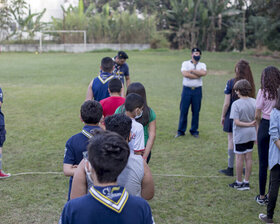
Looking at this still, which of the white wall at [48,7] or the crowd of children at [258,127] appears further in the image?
the white wall at [48,7]

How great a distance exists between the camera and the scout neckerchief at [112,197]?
77.0 inches

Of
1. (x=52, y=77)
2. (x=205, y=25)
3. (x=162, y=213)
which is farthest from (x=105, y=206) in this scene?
(x=205, y=25)

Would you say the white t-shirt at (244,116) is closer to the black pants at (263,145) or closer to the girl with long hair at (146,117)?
the black pants at (263,145)

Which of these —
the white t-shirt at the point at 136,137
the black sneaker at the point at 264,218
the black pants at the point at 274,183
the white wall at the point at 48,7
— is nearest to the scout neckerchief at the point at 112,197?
the white t-shirt at the point at 136,137

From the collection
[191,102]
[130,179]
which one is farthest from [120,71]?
[130,179]

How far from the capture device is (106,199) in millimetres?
Answer: 1957

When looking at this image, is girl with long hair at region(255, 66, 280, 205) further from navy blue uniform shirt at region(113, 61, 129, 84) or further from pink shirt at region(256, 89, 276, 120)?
navy blue uniform shirt at region(113, 61, 129, 84)

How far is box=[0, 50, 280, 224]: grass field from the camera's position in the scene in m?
4.80

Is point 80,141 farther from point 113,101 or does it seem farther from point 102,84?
point 102,84

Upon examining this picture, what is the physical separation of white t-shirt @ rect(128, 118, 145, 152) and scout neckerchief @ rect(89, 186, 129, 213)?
1.63 m

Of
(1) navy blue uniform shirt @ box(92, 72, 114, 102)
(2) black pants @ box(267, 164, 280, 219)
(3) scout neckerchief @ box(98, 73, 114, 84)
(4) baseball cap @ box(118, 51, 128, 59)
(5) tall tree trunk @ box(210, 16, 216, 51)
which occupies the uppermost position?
(5) tall tree trunk @ box(210, 16, 216, 51)

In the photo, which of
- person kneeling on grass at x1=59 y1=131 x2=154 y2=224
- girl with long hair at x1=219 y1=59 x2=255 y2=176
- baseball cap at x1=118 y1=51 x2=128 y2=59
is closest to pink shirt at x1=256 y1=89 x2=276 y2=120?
girl with long hair at x1=219 y1=59 x2=255 y2=176

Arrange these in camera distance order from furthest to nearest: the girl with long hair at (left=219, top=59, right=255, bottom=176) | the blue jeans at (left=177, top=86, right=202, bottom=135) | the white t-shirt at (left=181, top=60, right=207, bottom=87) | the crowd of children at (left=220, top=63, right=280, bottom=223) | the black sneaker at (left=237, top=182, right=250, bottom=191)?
the blue jeans at (left=177, top=86, right=202, bottom=135) < the white t-shirt at (left=181, top=60, right=207, bottom=87) < the girl with long hair at (left=219, top=59, right=255, bottom=176) < the black sneaker at (left=237, top=182, right=250, bottom=191) < the crowd of children at (left=220, top=63, right=280, bottom=223)

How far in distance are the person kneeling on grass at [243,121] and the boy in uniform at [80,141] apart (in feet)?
8.31
